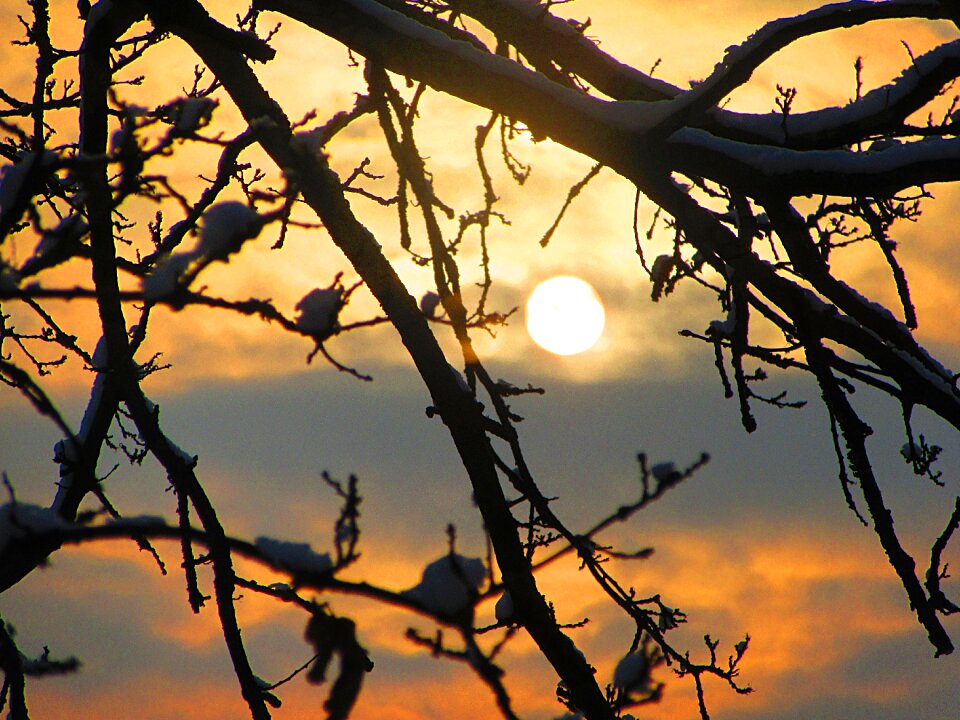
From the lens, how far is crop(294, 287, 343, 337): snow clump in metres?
2.08

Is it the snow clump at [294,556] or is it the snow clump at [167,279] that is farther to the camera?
the snow clump at [167,279]

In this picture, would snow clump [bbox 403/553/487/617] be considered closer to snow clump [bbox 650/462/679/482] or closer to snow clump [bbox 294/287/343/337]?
snow clump [bbox 294/287/343/337]

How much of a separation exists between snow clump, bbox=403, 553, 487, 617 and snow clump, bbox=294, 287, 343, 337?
0.66m

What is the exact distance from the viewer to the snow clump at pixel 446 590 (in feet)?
5.35

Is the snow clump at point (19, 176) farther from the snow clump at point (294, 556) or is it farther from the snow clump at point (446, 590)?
the snow clump at point (446, 590)

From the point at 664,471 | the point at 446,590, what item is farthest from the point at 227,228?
the point at 664,471

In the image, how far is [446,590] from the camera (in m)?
1.69

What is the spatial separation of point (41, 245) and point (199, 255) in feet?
1.47

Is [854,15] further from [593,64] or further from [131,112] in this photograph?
[131,112]

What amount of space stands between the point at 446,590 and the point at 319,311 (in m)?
0.77

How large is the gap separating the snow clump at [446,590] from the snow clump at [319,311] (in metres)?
0.66

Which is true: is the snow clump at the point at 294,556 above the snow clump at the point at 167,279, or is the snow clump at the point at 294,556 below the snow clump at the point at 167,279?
below

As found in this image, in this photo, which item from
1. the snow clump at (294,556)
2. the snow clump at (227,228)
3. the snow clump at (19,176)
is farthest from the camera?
the snow clump at (19,176)

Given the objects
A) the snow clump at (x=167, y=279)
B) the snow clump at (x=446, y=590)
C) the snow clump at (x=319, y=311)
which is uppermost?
the snow clump at (x=319, y=311)
